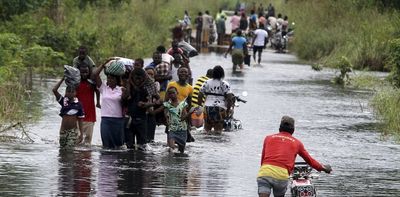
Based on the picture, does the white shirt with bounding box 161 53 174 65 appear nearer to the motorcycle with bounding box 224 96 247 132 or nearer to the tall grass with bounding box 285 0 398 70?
the motorcycle with bounding box 224 96 247 132

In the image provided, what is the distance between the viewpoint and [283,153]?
12.3m

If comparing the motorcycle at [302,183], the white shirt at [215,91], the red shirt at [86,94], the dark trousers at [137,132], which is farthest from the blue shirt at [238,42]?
the motorcycle at [302,183]

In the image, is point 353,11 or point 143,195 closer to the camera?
point 143,195

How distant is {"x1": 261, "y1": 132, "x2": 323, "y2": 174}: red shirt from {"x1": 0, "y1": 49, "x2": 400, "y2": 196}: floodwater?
226 centimetres

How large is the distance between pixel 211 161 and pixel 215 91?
3988mm

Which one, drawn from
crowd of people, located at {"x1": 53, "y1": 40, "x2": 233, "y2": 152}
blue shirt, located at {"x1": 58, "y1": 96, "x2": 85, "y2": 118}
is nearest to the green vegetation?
crowd of people, located at {"x1": 53, "y1": 40, "x2": 233, "y2": 152}

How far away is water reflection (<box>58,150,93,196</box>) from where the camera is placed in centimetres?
1417

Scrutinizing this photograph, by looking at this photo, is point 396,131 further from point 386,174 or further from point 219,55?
point 219,55

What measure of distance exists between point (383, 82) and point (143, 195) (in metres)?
20.9

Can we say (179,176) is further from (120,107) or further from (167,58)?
(167,58)

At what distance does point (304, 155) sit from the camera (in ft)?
40.7

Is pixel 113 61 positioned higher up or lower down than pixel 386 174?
higher up

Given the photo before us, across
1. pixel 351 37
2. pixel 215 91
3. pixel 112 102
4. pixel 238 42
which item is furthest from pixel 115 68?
pixel 351 37

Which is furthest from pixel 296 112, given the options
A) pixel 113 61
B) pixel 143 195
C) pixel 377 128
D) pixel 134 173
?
pixel 143 195
